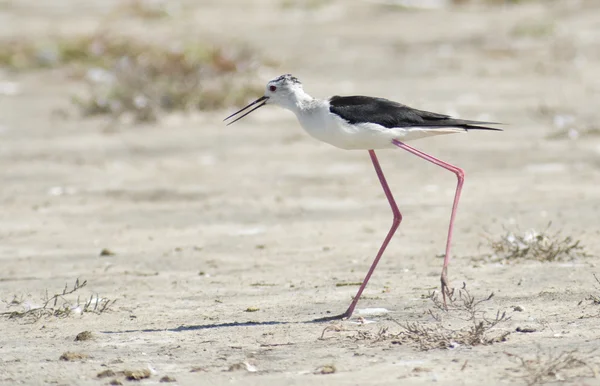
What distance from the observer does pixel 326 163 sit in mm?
8859

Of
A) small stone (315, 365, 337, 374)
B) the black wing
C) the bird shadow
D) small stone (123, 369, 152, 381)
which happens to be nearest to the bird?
the black wing

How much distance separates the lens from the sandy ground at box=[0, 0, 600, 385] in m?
4.32

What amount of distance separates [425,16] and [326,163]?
7.76 m

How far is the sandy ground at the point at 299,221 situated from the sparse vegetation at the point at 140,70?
206 mm

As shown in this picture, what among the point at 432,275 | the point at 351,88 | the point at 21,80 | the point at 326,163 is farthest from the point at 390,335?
the point at 21,80

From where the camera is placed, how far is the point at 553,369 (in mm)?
3795

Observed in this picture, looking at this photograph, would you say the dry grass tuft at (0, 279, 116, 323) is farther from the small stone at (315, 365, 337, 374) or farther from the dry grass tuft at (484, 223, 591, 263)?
the dry grass tuft at (484, 223, 591, 263)

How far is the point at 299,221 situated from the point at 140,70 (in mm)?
4333

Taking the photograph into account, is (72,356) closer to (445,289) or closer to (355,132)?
(355,132)

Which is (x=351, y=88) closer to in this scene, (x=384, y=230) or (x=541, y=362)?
(x=384, y=230)

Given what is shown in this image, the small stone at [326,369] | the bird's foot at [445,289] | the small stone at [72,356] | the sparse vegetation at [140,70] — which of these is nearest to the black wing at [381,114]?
the bird's foot at [445,289]

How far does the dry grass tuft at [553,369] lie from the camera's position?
3754 mm

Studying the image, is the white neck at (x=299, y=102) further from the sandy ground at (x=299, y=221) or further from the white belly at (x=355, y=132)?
the sandy ground at (x=299, y=221)

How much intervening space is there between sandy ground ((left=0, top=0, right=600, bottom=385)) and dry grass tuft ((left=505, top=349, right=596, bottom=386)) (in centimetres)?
2
